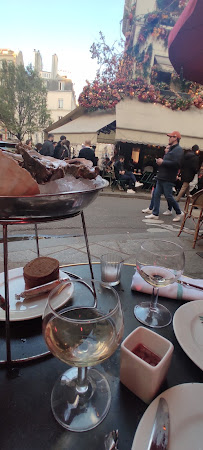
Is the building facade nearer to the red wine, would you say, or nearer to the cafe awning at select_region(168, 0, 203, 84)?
the cafe awning at select_region(168, 0, 203, 84)

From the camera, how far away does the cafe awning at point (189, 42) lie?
4.82 ft

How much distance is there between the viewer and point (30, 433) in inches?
18.9

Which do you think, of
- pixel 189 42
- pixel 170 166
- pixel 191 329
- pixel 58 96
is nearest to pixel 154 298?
pixel 191 329

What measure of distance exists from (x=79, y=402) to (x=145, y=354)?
207mm

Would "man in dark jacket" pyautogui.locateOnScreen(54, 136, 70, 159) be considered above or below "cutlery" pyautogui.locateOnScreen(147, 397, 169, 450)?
above

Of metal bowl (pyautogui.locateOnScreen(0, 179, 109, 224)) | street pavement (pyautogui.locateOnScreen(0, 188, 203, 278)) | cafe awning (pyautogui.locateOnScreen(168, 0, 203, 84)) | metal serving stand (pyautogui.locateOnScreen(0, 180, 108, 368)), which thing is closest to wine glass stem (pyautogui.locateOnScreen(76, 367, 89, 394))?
metal serving stand (pyautogui.locateOnScreen(0, 180, 108, 368))

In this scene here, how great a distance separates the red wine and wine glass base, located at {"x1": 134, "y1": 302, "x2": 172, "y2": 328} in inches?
6.4

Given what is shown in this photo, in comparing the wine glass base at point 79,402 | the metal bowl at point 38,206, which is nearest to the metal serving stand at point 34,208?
the metal bowl at point 38,206

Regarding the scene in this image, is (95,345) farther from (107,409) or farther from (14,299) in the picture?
(14,299)

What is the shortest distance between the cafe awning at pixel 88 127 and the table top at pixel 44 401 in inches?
319

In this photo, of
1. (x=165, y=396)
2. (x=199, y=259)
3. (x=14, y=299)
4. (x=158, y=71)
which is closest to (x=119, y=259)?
(x=14, y=299)

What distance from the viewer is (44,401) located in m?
0.55

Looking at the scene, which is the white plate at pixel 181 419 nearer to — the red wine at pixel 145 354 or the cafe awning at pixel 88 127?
the red wine at pixel 145 354

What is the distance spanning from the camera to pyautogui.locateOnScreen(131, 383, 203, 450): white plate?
1.47ft
